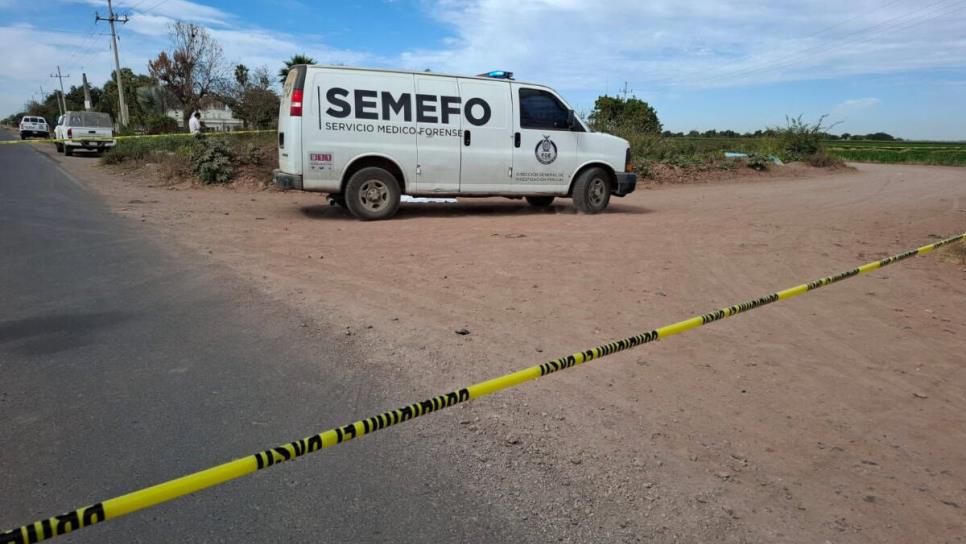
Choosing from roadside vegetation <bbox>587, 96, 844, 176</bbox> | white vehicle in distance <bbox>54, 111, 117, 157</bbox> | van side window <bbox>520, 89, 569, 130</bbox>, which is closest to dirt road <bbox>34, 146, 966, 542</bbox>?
van side window <bbox>520, 89, 569, 130</bbox>

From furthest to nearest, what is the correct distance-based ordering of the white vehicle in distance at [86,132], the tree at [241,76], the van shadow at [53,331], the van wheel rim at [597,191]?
the tree at [241,76], the white vehicle in distance at [86,132], the van wheel rim at [597,191], the van shadow at [53,331]

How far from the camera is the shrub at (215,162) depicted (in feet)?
46.3

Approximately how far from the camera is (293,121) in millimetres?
8875

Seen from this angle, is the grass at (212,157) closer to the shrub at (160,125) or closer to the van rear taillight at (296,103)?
the van rear taillight at (296,103)

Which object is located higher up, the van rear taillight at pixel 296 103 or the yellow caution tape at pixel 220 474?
the van rear taillight at pixel 296 103

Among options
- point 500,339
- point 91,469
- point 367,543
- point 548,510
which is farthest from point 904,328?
point 91,469

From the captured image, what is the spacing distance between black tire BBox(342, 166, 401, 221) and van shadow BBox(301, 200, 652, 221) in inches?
14.5

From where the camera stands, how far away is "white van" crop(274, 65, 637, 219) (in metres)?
9.00

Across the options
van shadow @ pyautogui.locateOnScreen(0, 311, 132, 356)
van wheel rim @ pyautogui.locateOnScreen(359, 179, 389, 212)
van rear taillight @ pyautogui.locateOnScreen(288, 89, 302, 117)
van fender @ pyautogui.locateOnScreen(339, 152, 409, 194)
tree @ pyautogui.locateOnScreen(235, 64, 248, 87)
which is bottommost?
van shadow @ pyautogui.locateOnScreen(0, 311, 132, 356)

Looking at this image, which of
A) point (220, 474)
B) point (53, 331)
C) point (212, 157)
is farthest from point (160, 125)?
point (220, 474)

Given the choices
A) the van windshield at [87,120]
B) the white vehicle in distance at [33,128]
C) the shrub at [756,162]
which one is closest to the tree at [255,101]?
the van windshield at [87,120]

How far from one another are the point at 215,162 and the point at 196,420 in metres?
12.2

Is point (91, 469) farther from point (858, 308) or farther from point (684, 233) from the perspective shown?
point (684, 233)

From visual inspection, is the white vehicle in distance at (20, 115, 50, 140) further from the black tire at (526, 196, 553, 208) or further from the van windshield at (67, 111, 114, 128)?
the black tire at (526, 196, 553, 208)
